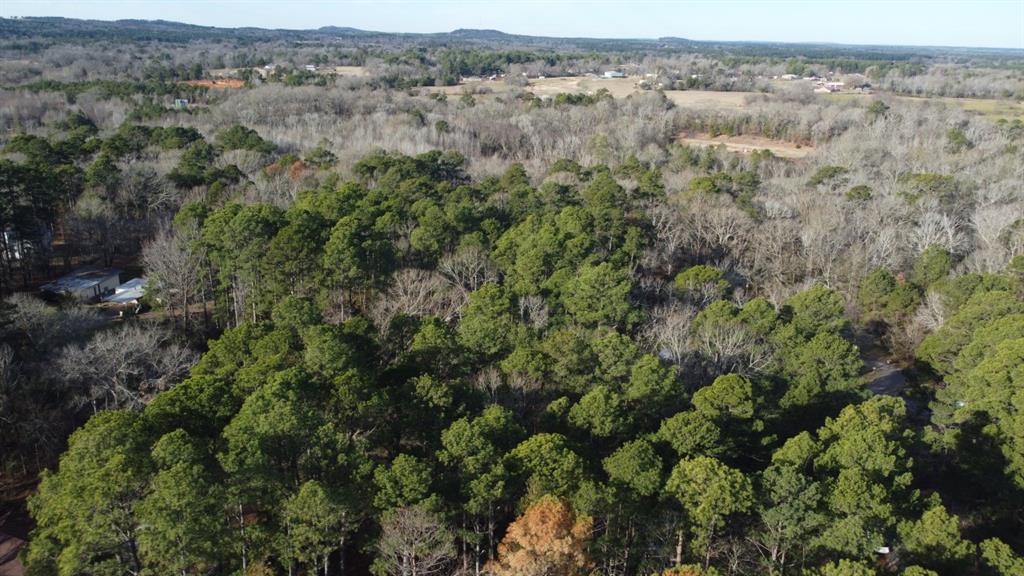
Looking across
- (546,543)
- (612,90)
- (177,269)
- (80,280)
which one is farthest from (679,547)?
(612,90)

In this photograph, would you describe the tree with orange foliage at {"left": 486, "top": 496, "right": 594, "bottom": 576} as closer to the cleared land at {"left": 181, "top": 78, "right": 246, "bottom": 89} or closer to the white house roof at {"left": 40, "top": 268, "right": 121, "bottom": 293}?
the white house roof at {"left": 40, "top": 268, "right": 121, "bottom": 293}

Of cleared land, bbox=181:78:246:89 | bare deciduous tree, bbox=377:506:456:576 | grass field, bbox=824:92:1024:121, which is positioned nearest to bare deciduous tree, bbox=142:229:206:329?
bare deciduous tree, bbox=377:506:456:576

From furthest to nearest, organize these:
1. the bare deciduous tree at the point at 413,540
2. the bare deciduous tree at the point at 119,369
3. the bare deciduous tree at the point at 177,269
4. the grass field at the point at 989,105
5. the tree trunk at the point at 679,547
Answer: the grass field at the point at 989,105
the bare deciduous tree at the point at 177,269
the bare deciduous tree at the point at 119,369
the tree trunk at the point at 679,547
the bare deciduous tree at the point at 413,540

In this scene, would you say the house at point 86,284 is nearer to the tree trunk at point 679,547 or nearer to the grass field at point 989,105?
the tree trunk at point 679,547

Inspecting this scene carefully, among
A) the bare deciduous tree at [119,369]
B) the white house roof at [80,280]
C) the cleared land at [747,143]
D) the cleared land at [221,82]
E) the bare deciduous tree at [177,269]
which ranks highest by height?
the cleared land at [221,82]

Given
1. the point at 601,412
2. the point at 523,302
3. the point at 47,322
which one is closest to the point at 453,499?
the point at 601,412

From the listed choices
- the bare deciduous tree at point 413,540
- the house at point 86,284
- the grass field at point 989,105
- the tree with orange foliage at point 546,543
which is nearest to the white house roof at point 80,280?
the house at point 86,284

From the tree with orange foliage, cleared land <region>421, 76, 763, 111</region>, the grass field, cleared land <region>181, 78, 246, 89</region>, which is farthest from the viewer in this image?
cleared land <region>181, 78, 246, 89</region>

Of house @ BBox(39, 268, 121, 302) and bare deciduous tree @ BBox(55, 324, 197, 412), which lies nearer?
bare deciduous tree @ BBox(55, 324, 197, 412)
